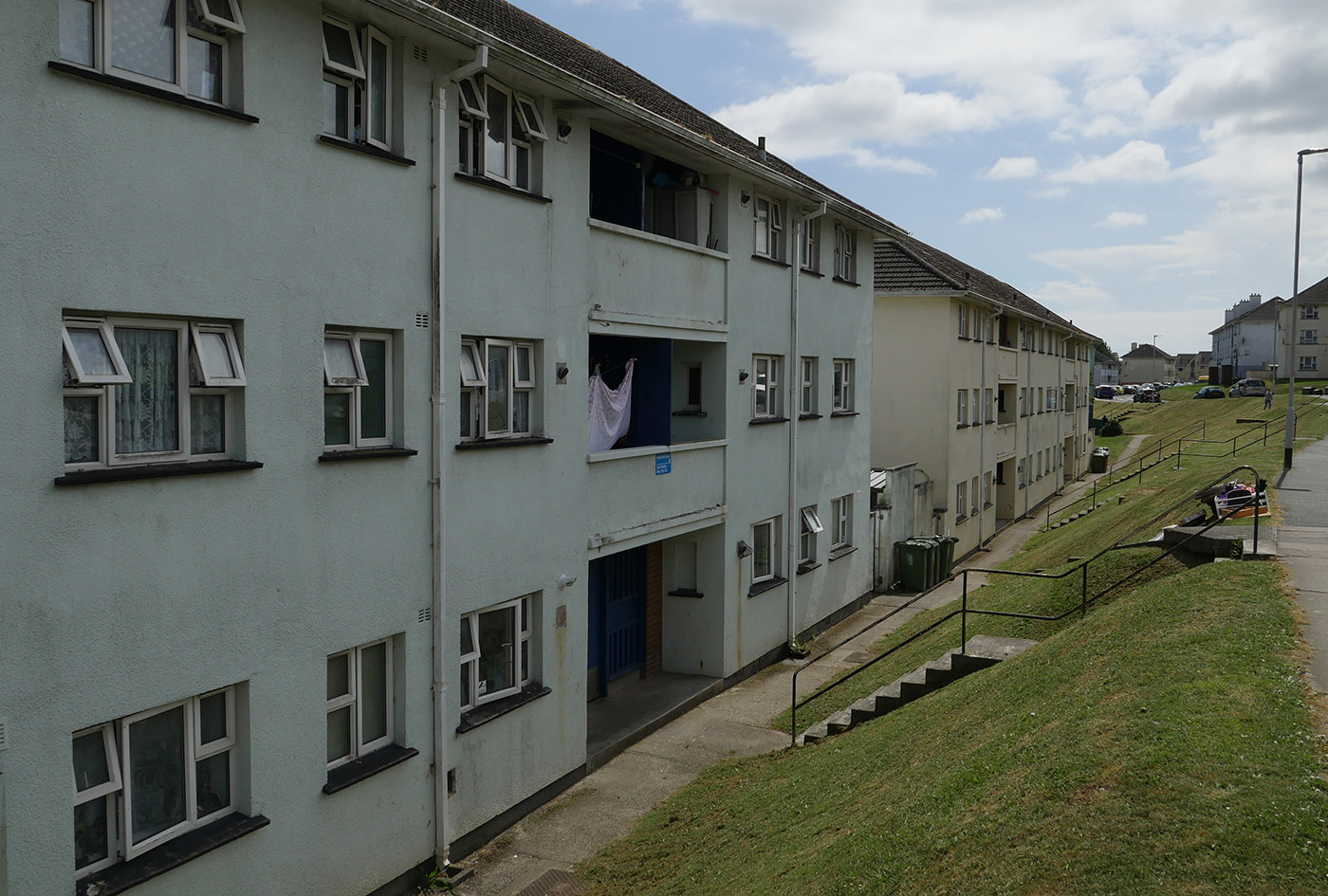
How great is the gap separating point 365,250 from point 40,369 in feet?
10.7

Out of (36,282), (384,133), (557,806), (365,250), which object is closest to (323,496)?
(365,250)

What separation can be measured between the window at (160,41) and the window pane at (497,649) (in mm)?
6146

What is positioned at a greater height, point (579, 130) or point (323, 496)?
point (579, 130)

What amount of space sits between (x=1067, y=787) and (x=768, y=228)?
42.3ft

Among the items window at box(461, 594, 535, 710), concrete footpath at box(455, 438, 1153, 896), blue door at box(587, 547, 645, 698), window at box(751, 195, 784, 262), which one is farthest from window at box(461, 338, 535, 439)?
window at box(751, 195, 784, 262)

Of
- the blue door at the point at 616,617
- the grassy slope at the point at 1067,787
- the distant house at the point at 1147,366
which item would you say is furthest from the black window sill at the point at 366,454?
the distant house at the point at 1147,366

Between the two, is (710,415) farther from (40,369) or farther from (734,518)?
(40,369)

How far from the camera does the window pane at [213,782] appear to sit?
8.12m

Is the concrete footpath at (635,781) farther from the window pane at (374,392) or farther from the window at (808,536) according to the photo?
the window pane at (374,392)

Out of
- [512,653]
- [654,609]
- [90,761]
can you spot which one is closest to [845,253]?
[654,609]

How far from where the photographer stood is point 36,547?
6738 millimetres

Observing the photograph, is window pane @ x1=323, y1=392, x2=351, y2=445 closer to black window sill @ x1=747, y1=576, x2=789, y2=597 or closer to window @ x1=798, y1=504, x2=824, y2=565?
black window sill @ x1=747, y1=576, x2=789, y2=597

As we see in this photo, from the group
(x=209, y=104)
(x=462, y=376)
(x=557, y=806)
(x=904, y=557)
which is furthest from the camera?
(x=904, y=557)

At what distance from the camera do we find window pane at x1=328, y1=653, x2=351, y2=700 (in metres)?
9.41
